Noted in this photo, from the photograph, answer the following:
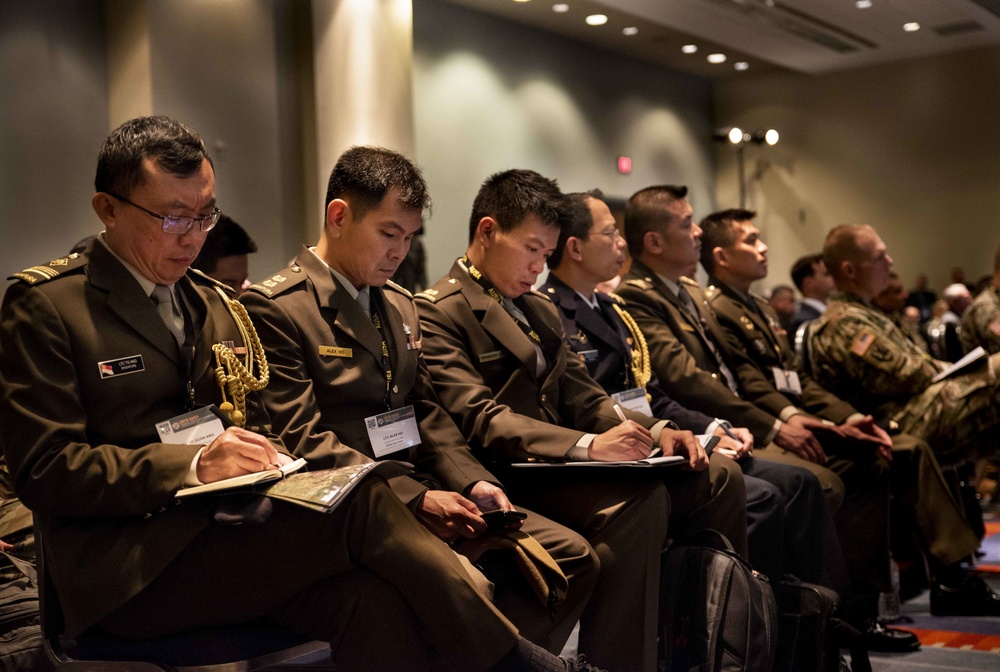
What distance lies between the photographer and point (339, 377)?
7.23 feet

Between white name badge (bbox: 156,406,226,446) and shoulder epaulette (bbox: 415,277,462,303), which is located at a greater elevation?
shoulder epaulette (bbox: 415,277,462,303)

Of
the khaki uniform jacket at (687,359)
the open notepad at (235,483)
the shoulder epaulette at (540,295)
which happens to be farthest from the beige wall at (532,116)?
the open notepad at (235,483)

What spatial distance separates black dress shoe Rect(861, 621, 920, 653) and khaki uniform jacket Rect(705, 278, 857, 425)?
0.86m

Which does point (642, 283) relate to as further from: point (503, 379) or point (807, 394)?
point (503, 379)

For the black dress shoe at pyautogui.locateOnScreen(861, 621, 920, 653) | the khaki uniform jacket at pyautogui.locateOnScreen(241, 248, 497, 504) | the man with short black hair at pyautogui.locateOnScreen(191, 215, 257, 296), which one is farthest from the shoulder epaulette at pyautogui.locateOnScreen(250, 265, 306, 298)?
the black dress shoe at pyautogui.locateOnScreen(861, 621, 920, 653)

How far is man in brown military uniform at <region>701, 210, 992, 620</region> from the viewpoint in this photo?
3658mm

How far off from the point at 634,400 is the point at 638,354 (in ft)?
0.80

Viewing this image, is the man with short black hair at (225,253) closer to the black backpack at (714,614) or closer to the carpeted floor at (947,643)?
the black backpack at (714,614)

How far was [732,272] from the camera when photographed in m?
4.14

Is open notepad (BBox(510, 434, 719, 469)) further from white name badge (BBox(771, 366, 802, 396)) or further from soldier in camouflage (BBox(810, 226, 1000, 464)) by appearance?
soldier in camouflage (BBox(810, 226, 1000, 464))

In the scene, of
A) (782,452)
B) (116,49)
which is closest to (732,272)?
Result: (782,452)

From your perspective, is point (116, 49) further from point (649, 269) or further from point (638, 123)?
point (638, 123)

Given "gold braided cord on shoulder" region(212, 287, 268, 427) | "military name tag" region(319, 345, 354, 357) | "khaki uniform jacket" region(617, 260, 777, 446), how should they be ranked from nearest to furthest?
"gold braided cord on shoulder" region(212, 287, 268, 427), "military name tag" region(319, 345, 354, 357), "khaki uniform jacket" region(617, 260, 777, 446)

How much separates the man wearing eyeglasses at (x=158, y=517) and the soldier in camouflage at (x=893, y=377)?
8.40 ft
